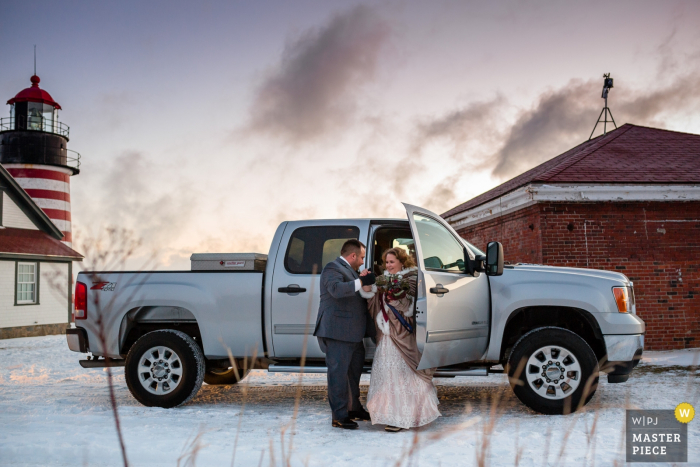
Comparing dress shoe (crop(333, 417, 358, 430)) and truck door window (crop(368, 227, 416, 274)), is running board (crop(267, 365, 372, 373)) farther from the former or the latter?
truck door window (crop(368, 227, 416, 274))

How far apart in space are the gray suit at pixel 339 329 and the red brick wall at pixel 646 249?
22.0 ft

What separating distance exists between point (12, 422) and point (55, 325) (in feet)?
55.8

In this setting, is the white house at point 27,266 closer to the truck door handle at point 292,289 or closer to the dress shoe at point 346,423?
the truck door handle at point 292,289

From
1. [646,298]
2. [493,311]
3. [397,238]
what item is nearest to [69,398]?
[397,238]

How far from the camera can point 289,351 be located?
20.5 ft

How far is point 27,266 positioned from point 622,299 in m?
20.0

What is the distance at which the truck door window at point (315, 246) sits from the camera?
6371 mm

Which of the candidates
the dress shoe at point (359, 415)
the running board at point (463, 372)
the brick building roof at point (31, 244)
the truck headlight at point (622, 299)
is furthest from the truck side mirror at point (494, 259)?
the brick building roof at point (31, 244)

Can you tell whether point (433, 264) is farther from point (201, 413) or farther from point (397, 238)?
point (201, 413)

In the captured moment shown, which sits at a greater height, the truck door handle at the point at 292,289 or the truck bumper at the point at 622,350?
the truck door handle at the point at 292,289

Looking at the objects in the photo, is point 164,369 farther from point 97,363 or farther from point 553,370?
point 553,370

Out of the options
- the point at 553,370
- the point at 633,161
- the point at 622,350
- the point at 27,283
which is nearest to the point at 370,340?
the point at 553,370

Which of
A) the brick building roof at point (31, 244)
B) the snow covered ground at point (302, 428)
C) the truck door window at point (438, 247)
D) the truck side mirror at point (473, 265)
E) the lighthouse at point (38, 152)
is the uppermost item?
the lighthouse at point (38, 152)

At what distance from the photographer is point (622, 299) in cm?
596
